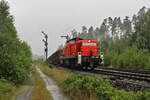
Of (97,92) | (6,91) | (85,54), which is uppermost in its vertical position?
(85,54)

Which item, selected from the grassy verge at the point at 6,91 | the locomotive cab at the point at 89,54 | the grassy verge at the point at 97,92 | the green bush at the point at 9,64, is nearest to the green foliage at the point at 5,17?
the green bush at the point at 9,64

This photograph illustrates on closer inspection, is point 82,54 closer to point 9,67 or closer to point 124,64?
point 9,67

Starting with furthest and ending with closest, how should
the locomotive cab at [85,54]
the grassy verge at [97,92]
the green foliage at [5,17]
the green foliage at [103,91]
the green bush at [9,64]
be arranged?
the locomotive cab at [85,54], the green foliage at [5,17], the green bush at [9,64], the grassy verge at [97,92], the green foliage at [103,91]

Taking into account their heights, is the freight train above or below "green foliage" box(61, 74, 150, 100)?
above

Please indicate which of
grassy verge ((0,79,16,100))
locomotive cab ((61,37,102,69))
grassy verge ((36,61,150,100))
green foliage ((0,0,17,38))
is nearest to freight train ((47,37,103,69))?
Answer: locomotive cab ((61,37,102,69))

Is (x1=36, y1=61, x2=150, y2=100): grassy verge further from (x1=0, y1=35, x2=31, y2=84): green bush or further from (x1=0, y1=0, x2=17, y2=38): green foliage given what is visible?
(x1=0, y1=0, x2=17, y2=38): green foliage

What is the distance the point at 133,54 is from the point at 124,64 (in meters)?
1.90

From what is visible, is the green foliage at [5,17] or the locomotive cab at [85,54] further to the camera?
the locomotive cab at [85,54]

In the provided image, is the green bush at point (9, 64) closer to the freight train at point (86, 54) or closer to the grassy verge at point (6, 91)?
the grassy verge at point (6, 91)

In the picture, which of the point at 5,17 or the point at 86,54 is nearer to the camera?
the point at 5,17

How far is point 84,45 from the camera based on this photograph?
15766mm

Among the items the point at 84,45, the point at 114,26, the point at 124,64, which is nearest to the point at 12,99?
the point at 84,45

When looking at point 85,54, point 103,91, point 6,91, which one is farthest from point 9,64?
point 85,54

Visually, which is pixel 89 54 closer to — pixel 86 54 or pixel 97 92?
pixel 86 54
